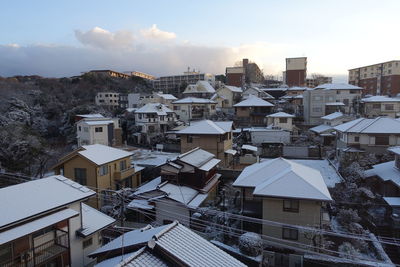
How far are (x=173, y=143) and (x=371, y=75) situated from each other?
59536mm

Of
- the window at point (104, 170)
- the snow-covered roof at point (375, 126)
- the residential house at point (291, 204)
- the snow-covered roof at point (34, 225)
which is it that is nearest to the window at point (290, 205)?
the residential house at point (291, 204)

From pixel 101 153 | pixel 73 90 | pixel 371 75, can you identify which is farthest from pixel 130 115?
pixel 371 75

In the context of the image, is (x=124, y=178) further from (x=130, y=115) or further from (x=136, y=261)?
(x=130, y=115)

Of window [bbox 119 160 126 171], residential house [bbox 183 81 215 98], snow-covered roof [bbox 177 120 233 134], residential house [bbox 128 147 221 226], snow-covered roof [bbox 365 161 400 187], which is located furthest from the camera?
residential house [bbox 183 81 215 98]

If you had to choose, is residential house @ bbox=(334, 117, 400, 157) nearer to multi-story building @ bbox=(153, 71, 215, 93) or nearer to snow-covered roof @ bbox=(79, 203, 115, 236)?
snow-covered roof @ bbox=(79, 203, 115, 236)

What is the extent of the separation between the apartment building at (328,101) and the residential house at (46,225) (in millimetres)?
39889

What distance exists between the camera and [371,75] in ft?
230

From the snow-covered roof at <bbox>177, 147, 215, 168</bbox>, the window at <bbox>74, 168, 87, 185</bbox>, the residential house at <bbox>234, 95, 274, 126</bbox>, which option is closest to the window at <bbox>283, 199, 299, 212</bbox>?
the snow-covered roof at <bbox>177, 147, 215, 168</bbox>

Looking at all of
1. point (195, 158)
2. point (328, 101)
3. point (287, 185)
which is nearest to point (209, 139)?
point (195, 158)

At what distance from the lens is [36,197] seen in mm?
11578

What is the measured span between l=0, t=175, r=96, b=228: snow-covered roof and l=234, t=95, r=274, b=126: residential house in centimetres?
3552

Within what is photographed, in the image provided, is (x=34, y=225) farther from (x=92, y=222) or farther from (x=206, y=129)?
(x=206, y=129)

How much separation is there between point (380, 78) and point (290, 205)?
6595 centimetres

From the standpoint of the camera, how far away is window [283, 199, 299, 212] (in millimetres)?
14315
